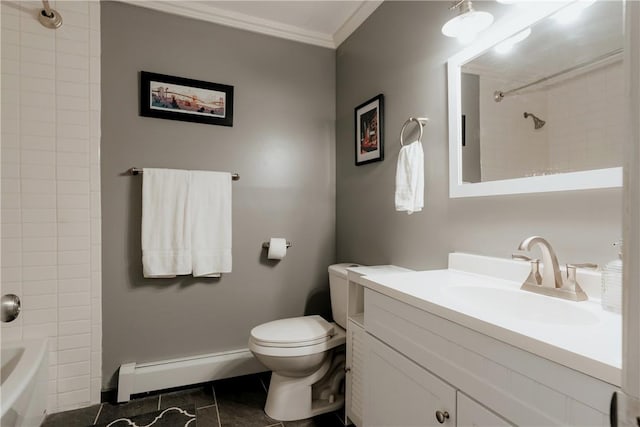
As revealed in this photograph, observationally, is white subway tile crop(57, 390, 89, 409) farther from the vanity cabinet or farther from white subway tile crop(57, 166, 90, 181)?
the vanity cabinet

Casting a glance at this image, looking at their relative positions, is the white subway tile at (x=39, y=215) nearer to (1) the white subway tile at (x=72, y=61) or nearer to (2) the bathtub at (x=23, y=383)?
(2) the bathtub at (x=23, y=383)

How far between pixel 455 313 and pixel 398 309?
26 centimetres

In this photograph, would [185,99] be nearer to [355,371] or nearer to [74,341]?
[74,341]

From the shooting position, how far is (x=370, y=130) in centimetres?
200

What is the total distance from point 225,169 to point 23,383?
140 centimetres

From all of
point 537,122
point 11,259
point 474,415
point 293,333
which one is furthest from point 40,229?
point 537,122

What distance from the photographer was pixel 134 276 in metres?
1.92

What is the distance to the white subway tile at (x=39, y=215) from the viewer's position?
1.69 meters

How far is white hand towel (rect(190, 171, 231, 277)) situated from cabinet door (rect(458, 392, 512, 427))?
5.05ft

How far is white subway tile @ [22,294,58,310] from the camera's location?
1.69m

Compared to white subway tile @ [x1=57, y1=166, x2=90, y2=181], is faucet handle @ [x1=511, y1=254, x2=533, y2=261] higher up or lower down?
lower down

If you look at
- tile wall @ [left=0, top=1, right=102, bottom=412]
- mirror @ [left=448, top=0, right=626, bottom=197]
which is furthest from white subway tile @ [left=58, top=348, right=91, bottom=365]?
mirror @ [left=448, top=0, right=626, bottom=197]

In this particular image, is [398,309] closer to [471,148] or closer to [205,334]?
[471,148]

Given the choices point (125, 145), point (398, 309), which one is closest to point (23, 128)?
point (125, 145)
